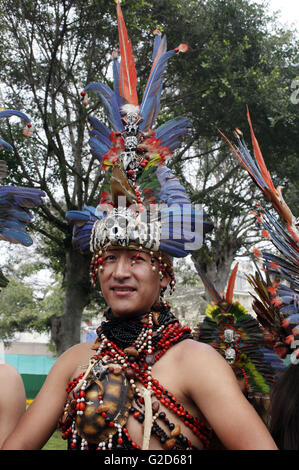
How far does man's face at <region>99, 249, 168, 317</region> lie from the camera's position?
2.36 meters

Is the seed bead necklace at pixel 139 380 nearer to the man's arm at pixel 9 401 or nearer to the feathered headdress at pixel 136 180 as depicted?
the man's arm at pixel 9 401

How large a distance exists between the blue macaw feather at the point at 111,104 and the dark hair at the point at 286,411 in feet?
5.45

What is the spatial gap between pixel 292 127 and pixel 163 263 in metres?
6.69

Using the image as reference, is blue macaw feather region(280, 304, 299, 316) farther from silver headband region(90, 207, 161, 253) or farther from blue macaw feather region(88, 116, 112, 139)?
blue macaw feather region(88, 116, 112, 139)

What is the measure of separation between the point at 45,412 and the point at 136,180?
1294 millimetres

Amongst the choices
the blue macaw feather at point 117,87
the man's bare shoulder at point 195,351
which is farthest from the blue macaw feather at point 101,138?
the man's bare shoulder at point 195,351

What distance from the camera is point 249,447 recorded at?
6.18 ft

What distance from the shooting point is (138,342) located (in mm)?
2346

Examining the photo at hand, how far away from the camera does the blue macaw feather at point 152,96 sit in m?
2.88

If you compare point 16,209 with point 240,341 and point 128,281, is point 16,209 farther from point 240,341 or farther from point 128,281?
point 240,341

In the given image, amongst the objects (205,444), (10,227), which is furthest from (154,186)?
(205,444)

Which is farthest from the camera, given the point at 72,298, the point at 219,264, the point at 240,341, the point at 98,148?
the point at 219,264

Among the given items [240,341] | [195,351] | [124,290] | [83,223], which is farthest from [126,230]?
[240,341]

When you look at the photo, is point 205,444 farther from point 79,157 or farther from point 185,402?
point 79,157
